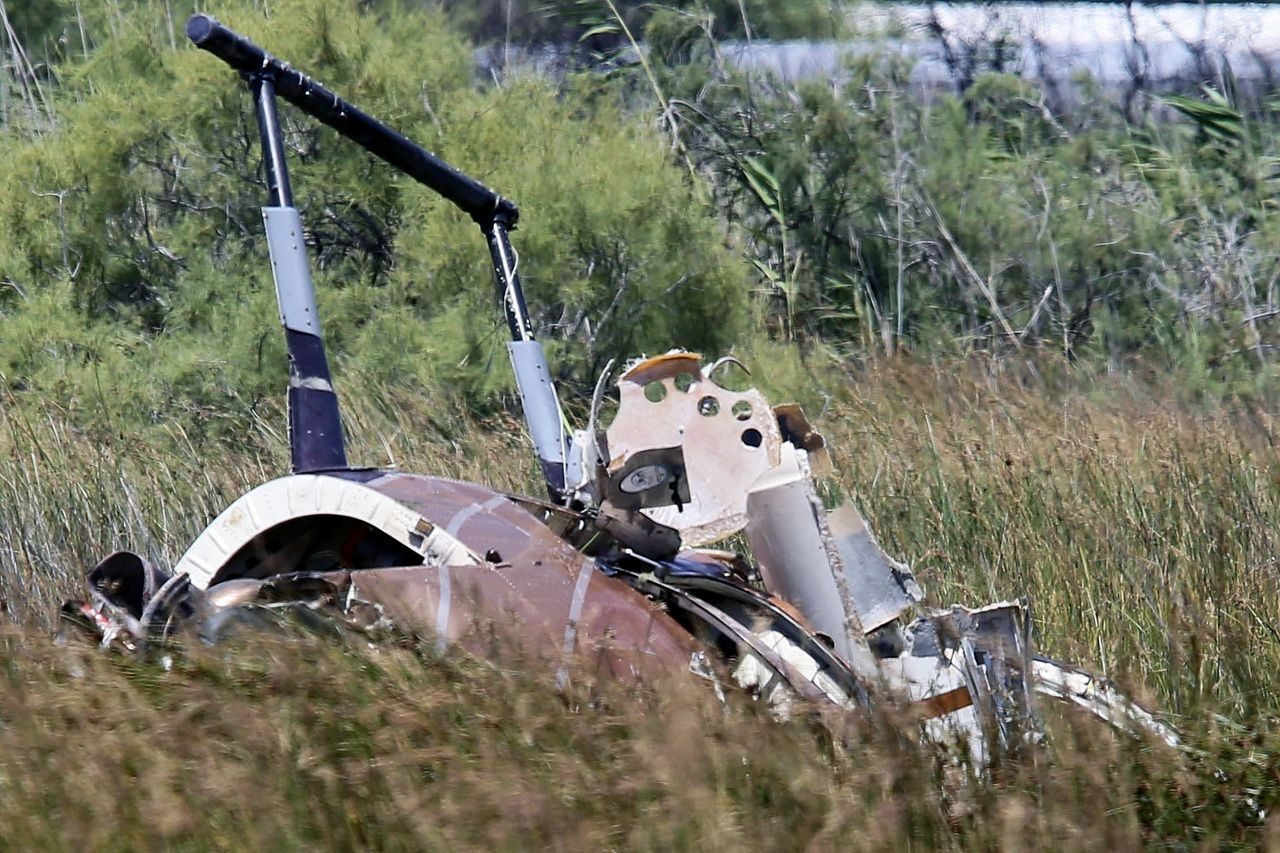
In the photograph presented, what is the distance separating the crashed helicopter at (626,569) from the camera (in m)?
3.68

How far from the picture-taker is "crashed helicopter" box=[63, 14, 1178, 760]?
12.1 ft

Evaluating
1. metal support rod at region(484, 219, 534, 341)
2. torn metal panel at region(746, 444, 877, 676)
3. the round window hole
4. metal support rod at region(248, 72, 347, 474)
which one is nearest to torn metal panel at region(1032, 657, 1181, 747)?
torn metal panel at region(746, 444, 877, 676)

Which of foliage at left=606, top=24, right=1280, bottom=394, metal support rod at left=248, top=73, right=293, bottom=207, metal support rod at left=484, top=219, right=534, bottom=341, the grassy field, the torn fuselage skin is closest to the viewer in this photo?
the grassy field

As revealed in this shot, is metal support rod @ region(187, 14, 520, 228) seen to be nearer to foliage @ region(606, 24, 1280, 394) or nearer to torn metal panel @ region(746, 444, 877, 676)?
torn metal panel @ region(746, 444, 877, 676)

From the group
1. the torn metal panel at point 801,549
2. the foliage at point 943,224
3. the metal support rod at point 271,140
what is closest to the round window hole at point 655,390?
the torn metal panel at point 801,549

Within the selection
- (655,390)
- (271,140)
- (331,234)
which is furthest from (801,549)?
(331,234)

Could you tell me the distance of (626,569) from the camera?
4234mm

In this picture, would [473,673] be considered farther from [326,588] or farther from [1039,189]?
[1039,189]

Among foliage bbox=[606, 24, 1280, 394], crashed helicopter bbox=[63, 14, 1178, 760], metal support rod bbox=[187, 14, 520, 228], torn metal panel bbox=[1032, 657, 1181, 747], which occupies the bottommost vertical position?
foliage bbox=[606, 24, 1280, 394]

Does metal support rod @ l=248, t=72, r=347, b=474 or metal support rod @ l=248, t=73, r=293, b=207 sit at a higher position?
metal support rod @ l=248, t=73, r=293, b=207

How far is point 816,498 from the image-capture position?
172 inches

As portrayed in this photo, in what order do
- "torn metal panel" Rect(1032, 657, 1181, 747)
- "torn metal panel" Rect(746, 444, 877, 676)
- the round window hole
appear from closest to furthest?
"torn metal panel" Rect(1032, 657, 1181, 747)
"torn metal panel" Rect(746, 444, 877, 676)
the round window hole

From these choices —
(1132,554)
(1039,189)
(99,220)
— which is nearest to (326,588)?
(1132,554)

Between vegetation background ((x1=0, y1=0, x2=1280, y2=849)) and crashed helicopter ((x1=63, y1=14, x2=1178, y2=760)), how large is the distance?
183 mm
